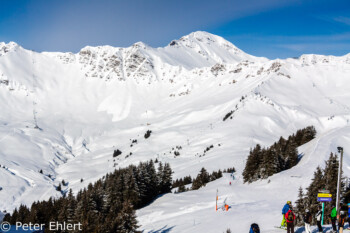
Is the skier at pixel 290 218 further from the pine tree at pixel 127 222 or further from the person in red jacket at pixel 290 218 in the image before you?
the pine tree at pixel 127 222

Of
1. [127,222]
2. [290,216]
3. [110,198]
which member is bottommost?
[127,222]

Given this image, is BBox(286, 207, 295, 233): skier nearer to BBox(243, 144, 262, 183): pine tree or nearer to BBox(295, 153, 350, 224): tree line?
BBox(295, 153, 350, 224): tree line

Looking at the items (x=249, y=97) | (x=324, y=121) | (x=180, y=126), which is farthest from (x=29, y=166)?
(x=324, y=121)

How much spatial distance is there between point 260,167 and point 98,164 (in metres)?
125

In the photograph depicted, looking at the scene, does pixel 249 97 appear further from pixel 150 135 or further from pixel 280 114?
pixel 150 135

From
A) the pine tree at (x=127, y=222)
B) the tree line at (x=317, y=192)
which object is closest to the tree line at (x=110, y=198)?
the pine tree at (x=127, y=222)

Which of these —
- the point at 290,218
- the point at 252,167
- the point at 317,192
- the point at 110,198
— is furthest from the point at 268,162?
the point at 290,218

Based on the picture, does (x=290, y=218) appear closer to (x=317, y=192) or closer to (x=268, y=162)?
(x=317, y=192)

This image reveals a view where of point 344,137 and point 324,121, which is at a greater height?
point 324,121

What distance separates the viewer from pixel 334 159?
2884 cm

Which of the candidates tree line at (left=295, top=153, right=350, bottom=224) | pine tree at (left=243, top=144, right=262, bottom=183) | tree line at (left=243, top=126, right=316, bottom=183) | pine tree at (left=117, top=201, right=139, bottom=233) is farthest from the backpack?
pine tree at (left=243, top=144, right=262, bottom=183)

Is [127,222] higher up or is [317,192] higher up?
[317,192]

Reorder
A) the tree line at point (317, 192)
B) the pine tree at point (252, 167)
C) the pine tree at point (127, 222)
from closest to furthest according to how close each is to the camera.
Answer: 1. the tree line at point (317, 192)
2. the pine tree at point (127, 222)
3. the pine tree at point (252, 167)

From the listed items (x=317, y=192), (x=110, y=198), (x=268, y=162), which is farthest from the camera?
(x=110, y=198)
